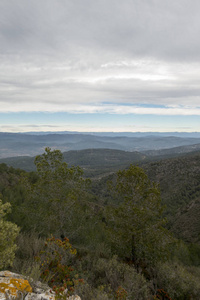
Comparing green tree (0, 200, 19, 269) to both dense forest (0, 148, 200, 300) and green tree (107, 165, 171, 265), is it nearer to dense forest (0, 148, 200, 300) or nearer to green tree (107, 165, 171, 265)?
dense forest (0, 148, 200, 300)

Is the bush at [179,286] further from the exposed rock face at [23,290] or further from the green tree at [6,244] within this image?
the green tree at [6,244]

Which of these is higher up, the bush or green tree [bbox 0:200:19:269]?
green tree [bbox 0:200:19:269]

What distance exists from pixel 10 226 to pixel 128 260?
351 inches

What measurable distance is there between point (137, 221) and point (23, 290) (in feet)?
26.7

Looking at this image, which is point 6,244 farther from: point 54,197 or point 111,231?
point 111,231

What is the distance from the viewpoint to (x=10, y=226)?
6.73 meters

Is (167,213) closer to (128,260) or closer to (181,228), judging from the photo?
(181,228)

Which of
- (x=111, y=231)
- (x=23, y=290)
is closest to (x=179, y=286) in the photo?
(x=111, y=231)

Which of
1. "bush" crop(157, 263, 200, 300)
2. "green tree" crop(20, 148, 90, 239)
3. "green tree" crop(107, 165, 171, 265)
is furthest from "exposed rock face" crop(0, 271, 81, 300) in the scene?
"green tree" crop(20, 148, 90, 239)

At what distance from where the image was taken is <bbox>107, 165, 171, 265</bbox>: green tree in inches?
448

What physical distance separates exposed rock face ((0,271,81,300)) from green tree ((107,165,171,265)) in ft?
22.5

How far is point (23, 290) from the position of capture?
504 cm

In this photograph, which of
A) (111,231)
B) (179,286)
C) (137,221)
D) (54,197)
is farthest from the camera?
(54,197)

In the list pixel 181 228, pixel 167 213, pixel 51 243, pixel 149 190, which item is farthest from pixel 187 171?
pixel 51 243
